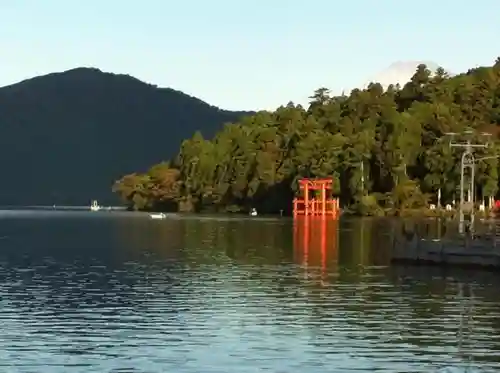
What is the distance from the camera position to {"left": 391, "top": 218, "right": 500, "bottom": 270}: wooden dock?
2248 inches

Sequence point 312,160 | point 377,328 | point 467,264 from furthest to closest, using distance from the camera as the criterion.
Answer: point 312,160 < point 467,264 < point 377,328

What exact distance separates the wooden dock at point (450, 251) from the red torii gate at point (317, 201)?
9724 cm

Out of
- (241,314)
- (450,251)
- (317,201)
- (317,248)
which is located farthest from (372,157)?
(241,314)

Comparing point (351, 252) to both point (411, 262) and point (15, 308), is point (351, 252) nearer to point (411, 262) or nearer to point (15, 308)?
point (411, 262)

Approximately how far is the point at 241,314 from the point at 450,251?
25.9m

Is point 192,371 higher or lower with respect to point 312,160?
lower

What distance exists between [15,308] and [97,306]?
10.5 ft

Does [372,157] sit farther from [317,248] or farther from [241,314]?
[241,314]

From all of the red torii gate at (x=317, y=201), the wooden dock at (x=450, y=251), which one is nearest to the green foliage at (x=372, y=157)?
the red torii gate at (x=317, y=201)

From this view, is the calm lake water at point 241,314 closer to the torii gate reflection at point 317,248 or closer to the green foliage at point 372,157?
the torii gate reflection at point 317,248

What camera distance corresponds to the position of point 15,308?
38.3 meters

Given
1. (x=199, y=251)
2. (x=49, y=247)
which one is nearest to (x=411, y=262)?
(x=199, y=251)

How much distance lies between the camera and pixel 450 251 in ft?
193

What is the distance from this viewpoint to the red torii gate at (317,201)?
6319 inches
